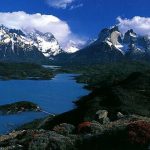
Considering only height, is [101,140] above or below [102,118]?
above

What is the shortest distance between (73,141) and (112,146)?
326cm

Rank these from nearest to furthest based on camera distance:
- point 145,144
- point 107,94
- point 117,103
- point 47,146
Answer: point 145,144 → point 47,146 → point 117,103 → point 107,94

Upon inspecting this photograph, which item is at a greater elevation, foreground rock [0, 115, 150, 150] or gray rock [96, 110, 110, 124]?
foreground rock [0, 115, 150, 150]

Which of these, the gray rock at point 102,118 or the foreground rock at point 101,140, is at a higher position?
the foreground rock at point 101,140

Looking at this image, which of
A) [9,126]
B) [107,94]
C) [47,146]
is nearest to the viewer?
[47,146]

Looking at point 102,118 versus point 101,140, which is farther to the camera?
point 102,118

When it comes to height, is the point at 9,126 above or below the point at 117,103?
below

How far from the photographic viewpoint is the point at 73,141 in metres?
32.2

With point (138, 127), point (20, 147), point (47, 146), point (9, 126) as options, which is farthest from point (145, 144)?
point (9, 126)

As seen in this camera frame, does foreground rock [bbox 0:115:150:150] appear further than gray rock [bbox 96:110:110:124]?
No

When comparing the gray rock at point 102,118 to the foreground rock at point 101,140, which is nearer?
the foreground rock at point 101,140

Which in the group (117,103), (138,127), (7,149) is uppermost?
(138,127)

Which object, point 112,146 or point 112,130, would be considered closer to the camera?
point 112,146

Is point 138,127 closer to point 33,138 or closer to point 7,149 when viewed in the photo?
point 33,138
